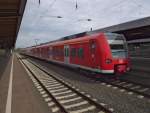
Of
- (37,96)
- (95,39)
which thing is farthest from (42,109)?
(95,39)

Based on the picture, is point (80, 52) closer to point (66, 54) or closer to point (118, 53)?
point (118, 53)

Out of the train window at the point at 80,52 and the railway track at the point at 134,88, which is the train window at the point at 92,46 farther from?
the railway track at the point at 134,88

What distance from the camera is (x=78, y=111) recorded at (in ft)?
28.5

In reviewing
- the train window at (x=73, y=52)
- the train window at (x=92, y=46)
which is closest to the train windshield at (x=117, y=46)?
the train window at (x=92, y=46)

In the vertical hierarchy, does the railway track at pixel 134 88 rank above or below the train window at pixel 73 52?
below

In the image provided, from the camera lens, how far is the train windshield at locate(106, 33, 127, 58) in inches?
595

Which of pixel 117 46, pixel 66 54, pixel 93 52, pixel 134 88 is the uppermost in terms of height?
pixel 117 46

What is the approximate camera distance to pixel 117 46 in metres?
15.5

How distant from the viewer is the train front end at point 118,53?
14953mm

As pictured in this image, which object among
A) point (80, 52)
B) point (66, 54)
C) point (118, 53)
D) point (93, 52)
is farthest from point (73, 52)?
point (118, 53)

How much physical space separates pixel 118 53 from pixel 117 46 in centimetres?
50

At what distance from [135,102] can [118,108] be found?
114 cm

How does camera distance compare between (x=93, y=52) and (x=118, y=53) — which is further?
(x=93, y=52)

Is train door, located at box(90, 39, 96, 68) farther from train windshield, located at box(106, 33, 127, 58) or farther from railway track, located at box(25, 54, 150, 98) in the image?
railway track, located at box(25, 54, 150, 98)
